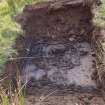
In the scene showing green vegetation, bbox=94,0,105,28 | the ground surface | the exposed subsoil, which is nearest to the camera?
the ground surface

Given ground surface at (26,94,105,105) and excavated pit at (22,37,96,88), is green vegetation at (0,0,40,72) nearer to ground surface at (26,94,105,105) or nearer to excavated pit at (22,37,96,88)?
excavated pit at (22,37,96,88)

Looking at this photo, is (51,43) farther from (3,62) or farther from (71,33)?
(3,62)

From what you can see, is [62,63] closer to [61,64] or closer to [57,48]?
[61,64]

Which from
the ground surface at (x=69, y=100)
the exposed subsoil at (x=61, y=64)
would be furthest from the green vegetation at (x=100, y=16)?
the ground surface at (x=69, y=100)

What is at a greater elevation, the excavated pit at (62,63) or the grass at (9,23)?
the grass at (9,23)

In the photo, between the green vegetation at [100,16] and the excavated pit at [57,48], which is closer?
the excavated pit at [57,48]

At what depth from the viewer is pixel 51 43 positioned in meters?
3.14

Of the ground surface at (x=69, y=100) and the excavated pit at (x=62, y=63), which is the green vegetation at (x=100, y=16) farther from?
the ground surface at (x=69, y=100)

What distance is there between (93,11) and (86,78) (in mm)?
701

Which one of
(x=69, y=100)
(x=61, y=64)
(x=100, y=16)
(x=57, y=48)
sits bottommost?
(x=69, y=100)

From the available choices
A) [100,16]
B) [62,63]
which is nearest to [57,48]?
[62,63]

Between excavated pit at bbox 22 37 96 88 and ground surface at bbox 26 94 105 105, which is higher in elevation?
excavated pit at bbox 22 37 96 88

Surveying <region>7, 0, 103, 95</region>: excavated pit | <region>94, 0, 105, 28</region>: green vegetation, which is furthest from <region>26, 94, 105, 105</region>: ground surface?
<region>94, 0, 105, 28</region>: green vegetation

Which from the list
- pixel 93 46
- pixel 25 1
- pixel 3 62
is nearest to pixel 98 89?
pixel 93 46
